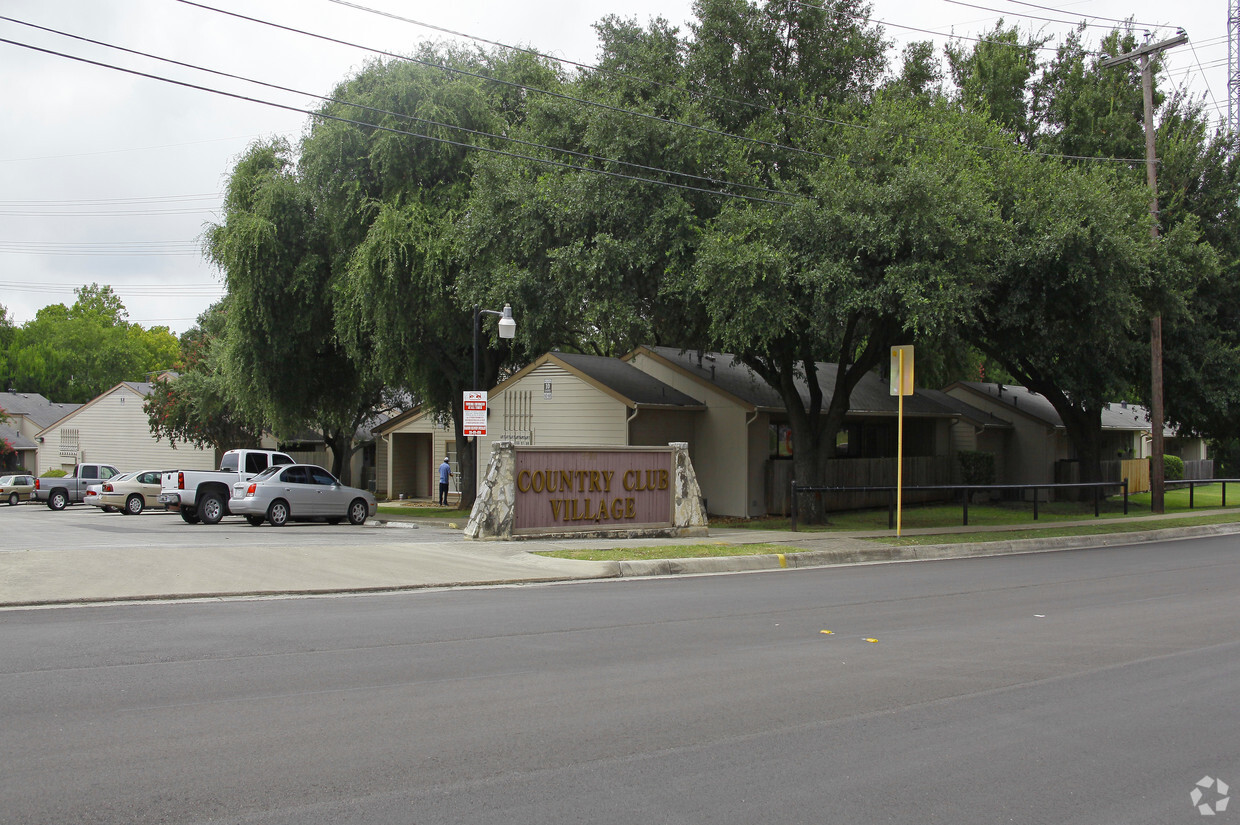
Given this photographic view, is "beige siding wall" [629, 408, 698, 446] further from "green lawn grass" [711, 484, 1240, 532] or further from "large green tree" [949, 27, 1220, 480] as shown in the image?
"large green tree" [949, 27, 1220, 480]

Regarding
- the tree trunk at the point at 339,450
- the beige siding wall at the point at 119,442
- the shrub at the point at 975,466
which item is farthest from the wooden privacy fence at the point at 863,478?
the beige siding wall at the point at 119,442

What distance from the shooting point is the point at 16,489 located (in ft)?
136

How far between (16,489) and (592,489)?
34.0 m

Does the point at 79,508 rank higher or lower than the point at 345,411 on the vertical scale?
lower

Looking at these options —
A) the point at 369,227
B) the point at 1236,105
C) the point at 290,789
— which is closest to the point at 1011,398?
the point at 369,227

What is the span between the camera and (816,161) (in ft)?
69.7

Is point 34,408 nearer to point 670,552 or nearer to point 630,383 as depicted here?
point 630,383

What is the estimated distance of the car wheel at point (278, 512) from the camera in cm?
2514

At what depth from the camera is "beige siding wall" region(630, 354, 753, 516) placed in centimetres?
2627

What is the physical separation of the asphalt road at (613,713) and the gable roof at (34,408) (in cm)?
6272

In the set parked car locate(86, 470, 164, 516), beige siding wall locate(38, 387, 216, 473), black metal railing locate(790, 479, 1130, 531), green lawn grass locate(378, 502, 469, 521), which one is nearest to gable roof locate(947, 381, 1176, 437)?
black metal railing locate(790, 479, 1130, 531)

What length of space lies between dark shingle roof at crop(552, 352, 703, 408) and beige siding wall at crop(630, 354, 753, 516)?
0.55 m

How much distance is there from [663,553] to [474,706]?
9.86m

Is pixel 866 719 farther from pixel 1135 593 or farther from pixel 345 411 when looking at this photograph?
pixel 345 411
